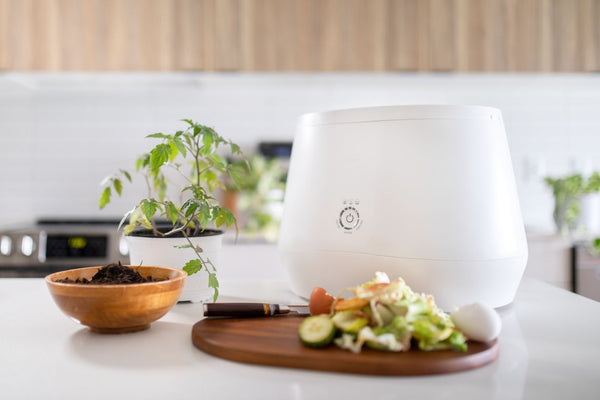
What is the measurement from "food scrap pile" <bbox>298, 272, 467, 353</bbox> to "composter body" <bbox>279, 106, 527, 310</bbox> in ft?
0.47

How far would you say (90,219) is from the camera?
2568mm

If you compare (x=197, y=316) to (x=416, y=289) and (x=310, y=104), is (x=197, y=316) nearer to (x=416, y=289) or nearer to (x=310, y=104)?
(x=416, y=289)

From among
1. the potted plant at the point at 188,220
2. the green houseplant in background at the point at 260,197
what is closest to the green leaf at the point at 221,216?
the potted plant at the point at 188,220

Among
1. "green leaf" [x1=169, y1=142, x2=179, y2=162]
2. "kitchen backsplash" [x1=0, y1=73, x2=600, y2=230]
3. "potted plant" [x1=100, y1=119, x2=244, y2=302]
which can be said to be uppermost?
"kitchen backsplash" [x1=0, y1=73, x2=600, y2=230]

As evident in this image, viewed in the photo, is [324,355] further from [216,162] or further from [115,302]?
[216,162]

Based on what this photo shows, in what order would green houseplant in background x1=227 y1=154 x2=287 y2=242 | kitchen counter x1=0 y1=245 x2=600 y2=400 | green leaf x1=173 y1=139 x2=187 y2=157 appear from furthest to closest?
green houseplant in background x1=227 y1=154 x2=287 y2=242
green leaf x1=173 y1=139 x2=187 y2=157
kitchen counter x1=0 y1=245 x2=600 y2=400

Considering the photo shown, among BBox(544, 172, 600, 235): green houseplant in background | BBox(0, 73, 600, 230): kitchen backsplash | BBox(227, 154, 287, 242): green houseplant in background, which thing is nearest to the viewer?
BBox(544, 172, 600, 235): green houseplant in background

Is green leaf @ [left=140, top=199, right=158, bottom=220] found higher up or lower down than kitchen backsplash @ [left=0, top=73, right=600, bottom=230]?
lower down

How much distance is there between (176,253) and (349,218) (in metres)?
0.26

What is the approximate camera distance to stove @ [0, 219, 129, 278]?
6.69 feet

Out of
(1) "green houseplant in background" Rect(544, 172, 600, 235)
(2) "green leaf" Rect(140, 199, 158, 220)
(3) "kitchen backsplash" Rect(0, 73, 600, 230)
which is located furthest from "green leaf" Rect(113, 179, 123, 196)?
(1) "green houseplant in background" Rect(544, 172, 600, 235)

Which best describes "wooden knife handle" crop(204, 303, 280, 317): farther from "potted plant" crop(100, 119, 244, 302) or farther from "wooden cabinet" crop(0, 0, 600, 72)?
"wooden cabinet" crop(0, 0, 600, 72)

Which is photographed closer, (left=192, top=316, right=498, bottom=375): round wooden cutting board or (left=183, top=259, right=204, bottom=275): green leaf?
(left=192, top=316, right=498, bottom=375): round wooden cutting board

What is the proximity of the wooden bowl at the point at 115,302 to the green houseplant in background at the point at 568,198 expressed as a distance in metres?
2.07
